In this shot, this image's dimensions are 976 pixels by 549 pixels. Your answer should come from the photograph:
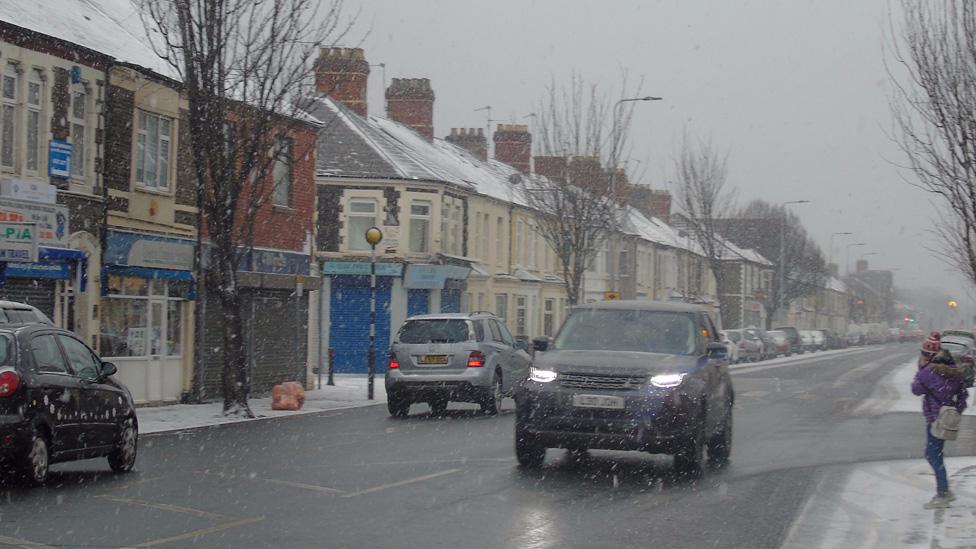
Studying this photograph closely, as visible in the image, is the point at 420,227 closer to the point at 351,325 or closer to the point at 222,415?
the point at 351,325

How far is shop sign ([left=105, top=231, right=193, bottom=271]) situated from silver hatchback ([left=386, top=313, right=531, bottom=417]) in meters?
5.18

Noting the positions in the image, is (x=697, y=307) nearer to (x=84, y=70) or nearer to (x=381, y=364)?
(x=84, y=70)

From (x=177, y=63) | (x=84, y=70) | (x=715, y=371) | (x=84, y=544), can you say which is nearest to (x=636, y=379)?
(x=715, y=371)

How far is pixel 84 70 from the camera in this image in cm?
2333

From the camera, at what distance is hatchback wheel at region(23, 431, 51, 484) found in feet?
38.6

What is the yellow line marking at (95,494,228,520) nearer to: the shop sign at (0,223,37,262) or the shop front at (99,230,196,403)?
the shop sign at (0,223,37,262)

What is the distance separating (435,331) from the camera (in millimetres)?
23578

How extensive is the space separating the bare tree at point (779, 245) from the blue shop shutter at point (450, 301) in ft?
142

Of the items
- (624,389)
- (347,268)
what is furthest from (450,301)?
(624,389)

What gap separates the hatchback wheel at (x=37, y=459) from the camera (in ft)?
38.6

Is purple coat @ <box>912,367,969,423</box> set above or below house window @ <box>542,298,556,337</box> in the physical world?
below

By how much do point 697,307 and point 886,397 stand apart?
59.0ft

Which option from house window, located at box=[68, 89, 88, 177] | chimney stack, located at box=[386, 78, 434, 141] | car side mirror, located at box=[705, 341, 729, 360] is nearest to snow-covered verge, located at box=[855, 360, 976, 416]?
car side mirror, located at box=[705, 341, 729, 360]

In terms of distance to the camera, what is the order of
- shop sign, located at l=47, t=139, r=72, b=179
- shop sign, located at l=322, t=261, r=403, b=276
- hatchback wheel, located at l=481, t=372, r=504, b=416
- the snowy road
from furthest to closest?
shop sign, located at l=322, t=261, r=403, b=276 < hatchback wheel, located at l=481, t=372, r=504, b=416 < shop sign, located at l=47, t=139, r=72, b=179 < the snowy road
